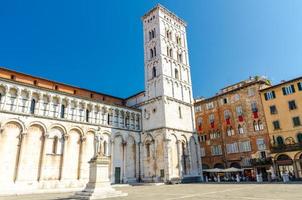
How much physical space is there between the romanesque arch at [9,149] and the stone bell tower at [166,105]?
15.5 metres

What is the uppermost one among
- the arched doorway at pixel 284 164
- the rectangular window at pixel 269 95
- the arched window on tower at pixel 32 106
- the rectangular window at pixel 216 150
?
the rectangular window at pixel 269 95

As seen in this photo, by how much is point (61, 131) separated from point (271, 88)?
92.8 ft

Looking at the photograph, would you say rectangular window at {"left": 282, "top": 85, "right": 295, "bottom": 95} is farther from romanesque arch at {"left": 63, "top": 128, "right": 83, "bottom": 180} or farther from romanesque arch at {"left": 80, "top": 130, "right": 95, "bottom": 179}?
romanesque arch at {"left": 63, "top": 128, "right": 83, "bottom": 180}

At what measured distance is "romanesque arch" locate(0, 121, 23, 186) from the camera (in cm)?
2062

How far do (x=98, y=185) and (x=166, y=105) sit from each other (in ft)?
60.5

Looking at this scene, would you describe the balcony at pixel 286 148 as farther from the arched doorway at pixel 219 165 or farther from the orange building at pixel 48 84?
the orange building at pixel 48 84

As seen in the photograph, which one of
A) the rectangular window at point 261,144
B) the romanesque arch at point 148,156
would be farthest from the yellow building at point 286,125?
the romanesque arch at point 148,156

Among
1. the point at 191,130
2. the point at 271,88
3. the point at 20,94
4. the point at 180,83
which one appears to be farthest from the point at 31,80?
the point at 271,88

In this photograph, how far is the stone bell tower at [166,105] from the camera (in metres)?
30.1

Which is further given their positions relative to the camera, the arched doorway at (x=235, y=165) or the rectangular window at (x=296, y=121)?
the arched doorway at (x=235, y=165)

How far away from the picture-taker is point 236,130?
1441 inches

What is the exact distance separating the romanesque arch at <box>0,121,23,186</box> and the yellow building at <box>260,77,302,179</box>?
3018 cm

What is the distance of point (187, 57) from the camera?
39062 millimetres

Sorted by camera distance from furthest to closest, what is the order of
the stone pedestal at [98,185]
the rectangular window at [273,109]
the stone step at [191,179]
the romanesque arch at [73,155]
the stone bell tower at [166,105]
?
the rectangular window at [273,109] → the stone bell tower at [166,105] → the stone step at [191,179] → the romanesque arch at [73,155] → the stone pedestal at [98,185]
